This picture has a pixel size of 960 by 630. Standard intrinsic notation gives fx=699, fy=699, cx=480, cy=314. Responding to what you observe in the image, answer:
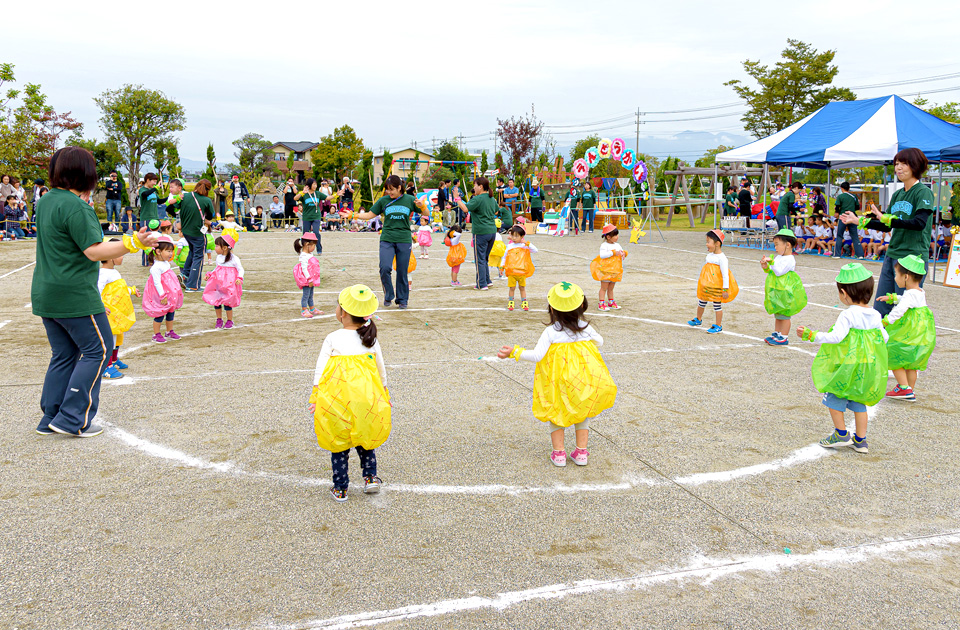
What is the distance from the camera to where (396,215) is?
35.9 feet

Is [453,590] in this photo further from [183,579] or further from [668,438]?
[668,438]

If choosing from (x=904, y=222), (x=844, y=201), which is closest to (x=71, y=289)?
(x=904, y=222)

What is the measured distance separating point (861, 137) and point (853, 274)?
48.7ft

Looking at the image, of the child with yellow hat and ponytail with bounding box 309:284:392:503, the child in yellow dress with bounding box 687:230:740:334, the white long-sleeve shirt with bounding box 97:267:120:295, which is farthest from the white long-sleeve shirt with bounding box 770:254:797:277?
the white long-sleeve shirt with bounding box 97:267:120:295

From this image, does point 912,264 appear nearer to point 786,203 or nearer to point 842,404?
point 842,404

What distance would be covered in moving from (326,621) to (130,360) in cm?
579

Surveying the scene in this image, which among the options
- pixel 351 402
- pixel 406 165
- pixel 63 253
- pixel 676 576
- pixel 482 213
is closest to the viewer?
pixel 676 576

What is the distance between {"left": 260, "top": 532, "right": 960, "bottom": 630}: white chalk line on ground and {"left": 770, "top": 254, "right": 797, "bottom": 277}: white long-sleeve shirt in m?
4.90

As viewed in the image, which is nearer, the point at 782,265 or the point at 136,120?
the point at 782,265

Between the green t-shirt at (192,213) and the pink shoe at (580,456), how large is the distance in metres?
10.2

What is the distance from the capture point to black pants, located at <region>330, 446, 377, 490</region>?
4.38m

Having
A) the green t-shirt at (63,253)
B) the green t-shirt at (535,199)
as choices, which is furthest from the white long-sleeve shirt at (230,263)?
the green t-shirt at (535,199)

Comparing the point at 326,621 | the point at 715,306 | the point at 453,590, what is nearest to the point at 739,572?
the point at 453,590

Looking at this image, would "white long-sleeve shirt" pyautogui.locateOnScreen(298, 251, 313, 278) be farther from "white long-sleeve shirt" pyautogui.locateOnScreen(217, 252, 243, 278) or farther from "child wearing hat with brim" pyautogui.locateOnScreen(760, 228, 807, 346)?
"child wearing hat with brim" pyautogui.locateOnScreen(760, 228, 807, 346)
